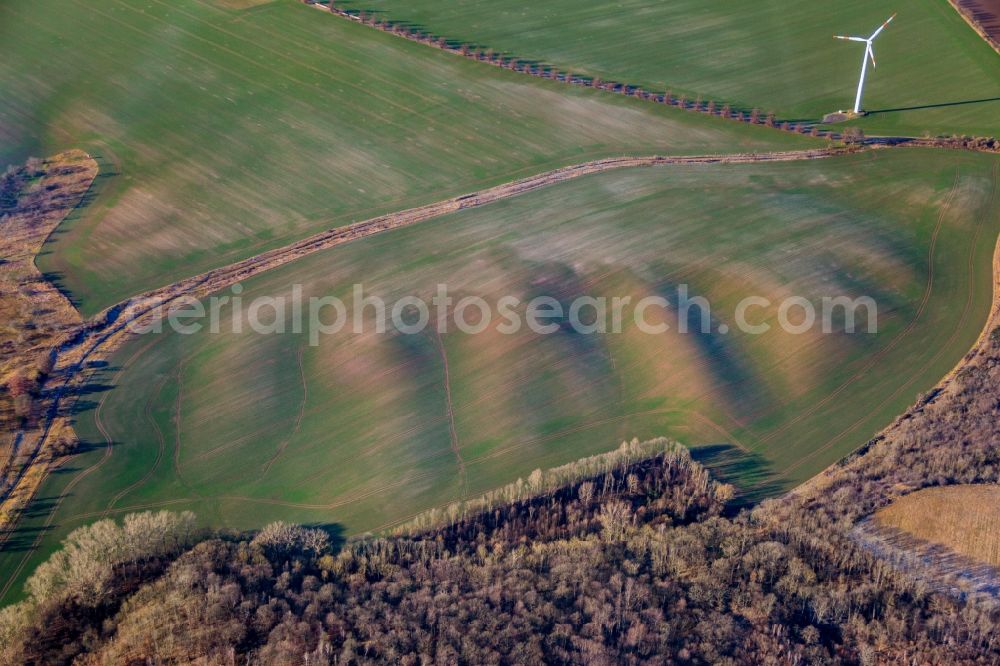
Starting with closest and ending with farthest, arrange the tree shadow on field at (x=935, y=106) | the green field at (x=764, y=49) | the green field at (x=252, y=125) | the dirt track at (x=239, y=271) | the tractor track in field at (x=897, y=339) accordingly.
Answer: the tractor track in field at (x=897, y=339)
the dirt track at (x=239, y=271)
the green field at (x=252, y=125)
the tree shadow on field at (x=935, y=106)
the green field at (x=764, y=49)

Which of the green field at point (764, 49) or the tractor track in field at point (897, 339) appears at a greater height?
the green field at point (764, 49)

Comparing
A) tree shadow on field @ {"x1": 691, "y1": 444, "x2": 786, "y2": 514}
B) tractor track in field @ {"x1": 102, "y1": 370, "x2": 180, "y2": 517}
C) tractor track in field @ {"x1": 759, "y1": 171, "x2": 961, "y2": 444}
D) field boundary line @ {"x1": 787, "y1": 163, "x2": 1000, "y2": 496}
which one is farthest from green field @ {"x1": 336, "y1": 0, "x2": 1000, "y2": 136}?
tractor track in field @ {"x1": 102, "y1": 370, "x2": 180, "y2": 517}

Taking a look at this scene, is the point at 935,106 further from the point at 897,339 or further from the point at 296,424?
the point at 296,424

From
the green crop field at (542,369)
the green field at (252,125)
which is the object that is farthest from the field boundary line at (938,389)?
the green field at (252,125)

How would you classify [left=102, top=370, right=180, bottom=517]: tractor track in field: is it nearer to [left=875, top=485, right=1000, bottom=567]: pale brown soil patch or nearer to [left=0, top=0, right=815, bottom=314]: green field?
[left=0, top=0, right=815, bottom=314]: green field

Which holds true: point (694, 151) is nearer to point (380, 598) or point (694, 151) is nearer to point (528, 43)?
point (528, 43)

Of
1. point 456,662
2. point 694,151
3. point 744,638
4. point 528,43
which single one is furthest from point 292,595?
point 528,43

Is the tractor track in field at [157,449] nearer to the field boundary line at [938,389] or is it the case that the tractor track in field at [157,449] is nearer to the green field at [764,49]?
the field boundary line at [938,389]
